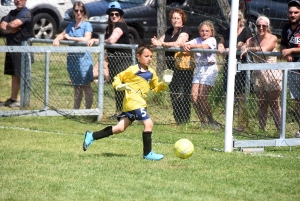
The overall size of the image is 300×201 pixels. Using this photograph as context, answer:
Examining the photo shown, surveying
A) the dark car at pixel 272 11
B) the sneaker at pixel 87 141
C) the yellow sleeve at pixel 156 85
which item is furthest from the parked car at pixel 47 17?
the sneaker at pixel 87 141

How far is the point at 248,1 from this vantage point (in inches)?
439

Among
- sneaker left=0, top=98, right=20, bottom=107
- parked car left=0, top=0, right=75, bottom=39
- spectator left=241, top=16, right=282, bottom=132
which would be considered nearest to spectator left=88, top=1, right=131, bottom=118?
sneaker left=0, top=98, right=20, bottom=107

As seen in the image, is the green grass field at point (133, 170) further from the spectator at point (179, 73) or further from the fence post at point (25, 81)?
the fence post at point (25, 81)

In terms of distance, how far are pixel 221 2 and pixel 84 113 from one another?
9.94 feet

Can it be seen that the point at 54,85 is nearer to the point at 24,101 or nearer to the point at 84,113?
the point at 24,101

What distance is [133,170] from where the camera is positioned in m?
7.95

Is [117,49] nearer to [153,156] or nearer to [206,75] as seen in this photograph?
[206,75]

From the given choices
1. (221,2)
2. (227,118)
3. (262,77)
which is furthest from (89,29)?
(227,118)

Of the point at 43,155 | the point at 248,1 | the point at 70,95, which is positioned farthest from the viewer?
the point at 70,95

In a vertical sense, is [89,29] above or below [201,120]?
above

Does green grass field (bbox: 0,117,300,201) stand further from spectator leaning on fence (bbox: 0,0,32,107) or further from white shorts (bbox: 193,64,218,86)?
spectator leaning on fence (bbox: 0,0,32,107)

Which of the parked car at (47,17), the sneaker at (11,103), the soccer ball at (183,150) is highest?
the parked car at (47,17)

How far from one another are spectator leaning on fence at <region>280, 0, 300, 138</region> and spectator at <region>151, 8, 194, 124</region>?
185 cm

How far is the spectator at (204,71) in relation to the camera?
440 inches
